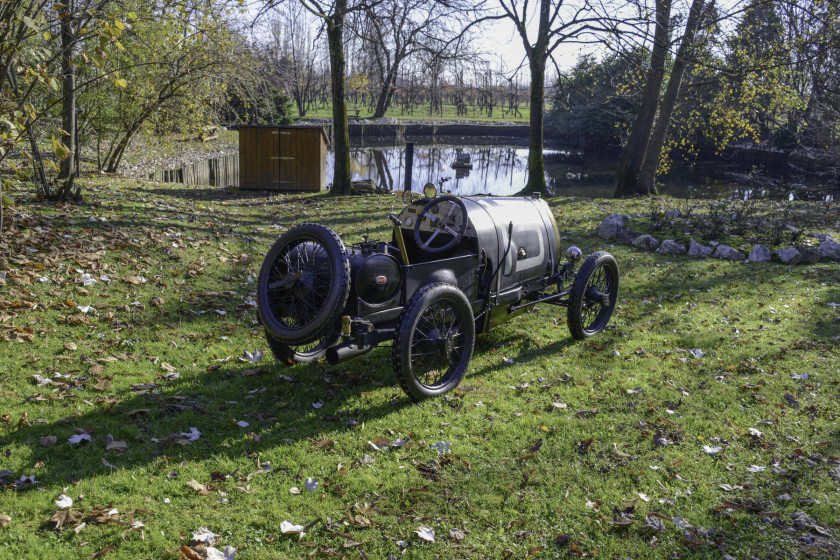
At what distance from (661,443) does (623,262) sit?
258 inches

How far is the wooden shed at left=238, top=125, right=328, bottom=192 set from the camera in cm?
1841

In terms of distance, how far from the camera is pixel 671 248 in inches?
455

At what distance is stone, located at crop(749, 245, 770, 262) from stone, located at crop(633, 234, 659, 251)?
1694 mm

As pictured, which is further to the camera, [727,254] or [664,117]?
[664,117]

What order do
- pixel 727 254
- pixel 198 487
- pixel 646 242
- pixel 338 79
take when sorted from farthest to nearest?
1. pixel 338 79
2. pixel 646 242
3. pixel 727 254
4. pixel 198 487

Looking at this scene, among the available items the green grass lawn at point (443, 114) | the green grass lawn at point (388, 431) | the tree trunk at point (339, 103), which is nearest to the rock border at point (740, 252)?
the green grass lawn at point (388, 431)

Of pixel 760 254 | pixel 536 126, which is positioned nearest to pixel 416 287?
pixel 760 254

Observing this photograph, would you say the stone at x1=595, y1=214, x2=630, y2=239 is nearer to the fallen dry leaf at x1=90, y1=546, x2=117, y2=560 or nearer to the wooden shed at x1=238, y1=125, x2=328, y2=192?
the wooden shed at x1=238, y1=125, x2=328, y2=192

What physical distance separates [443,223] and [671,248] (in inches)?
289

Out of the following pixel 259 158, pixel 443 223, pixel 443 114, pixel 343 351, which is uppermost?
pixel 443 114

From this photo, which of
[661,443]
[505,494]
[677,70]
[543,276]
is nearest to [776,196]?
[677,70]

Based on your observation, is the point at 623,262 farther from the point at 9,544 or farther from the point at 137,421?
the point at 9,544

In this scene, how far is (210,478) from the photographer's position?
3.88 metres

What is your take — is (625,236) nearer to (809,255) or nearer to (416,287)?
(809,255)
